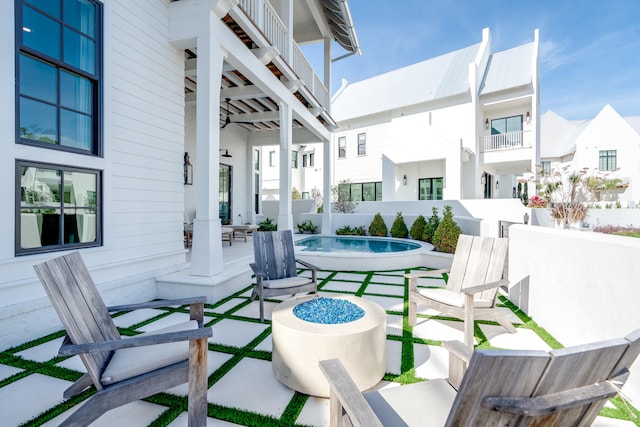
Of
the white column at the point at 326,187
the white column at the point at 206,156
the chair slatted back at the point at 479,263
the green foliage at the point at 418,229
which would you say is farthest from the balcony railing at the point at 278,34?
the green foliage at the point at 418,229

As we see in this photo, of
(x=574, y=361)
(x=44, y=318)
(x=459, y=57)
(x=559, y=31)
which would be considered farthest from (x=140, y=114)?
(x=559, y=31)

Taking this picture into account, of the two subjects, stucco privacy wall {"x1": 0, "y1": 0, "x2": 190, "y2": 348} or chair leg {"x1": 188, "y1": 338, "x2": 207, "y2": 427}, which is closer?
chair leg {"x1": 188, "y1": 338, "x2": 207, "y2": 427}

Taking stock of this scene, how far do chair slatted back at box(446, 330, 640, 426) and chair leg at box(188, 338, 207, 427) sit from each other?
54.4 inches

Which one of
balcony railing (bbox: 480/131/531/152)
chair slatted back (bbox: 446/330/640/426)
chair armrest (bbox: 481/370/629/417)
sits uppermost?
balcony railing (bbox: 480/131/531/152)

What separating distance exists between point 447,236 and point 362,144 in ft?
36.0

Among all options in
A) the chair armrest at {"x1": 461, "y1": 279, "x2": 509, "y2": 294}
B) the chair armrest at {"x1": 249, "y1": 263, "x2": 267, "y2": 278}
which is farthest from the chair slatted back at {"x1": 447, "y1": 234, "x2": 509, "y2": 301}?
the chair armrest at {"x1": 249, "y1": 263, "x2": 267, "y2": 278}

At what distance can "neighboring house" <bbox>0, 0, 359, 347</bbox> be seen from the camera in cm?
288

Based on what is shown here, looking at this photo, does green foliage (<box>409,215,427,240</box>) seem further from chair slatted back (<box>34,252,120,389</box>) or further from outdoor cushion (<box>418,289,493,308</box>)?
chair slatted back (<box>34,252,120,389</box>)

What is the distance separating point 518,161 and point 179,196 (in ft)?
45.7

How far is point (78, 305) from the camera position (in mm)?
1814

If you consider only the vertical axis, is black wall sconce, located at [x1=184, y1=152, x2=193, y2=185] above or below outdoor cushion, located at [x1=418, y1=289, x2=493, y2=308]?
above

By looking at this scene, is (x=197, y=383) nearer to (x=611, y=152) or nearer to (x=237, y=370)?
(x=237, y=370)

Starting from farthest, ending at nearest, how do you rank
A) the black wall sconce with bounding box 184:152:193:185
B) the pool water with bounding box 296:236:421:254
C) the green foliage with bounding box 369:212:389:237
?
the green foliage with bounding box 369:212:389:237
the pool water with bounding box 296:236:421:254
the black wall sconce with bounding box 184:152:193:185

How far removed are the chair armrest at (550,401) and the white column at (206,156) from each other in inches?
153
